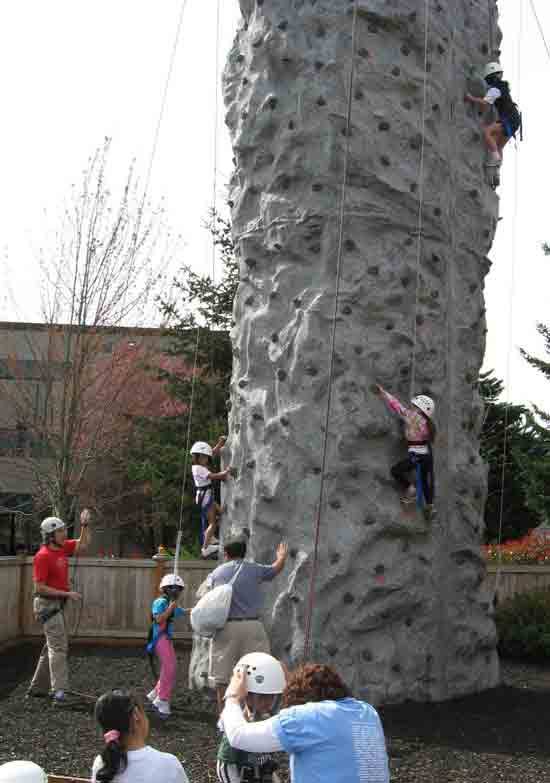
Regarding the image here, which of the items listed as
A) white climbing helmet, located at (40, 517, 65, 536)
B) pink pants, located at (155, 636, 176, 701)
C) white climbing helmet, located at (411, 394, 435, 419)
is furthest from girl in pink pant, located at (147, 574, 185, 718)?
white climbing helmet, located at (411, 394, 435, 419)

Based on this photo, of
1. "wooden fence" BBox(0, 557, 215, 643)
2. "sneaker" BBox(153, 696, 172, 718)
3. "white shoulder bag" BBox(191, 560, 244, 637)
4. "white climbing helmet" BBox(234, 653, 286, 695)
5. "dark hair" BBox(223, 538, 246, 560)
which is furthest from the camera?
"wooden fence" BBox(0, 557, 215, 643)

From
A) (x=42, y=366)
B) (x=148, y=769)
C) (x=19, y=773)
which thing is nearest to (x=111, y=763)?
(x=148, y=769)

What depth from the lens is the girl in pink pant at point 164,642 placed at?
30.5 feet

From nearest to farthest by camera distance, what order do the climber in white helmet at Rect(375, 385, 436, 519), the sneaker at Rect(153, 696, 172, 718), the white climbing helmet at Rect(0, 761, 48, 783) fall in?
the white climbing helmet at Rect(0, 761, 48, 783)
the sneaker at Rect(153, 696, 172, 718)
the climber in white helmet at Rect(375, 385, 436, 519)

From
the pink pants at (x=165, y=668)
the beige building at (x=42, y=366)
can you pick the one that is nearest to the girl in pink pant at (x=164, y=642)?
the pink pants at (x=165, y=668)

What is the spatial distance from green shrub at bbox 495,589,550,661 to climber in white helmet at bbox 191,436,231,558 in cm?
493

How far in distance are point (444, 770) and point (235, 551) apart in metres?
2.34

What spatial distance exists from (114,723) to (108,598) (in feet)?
38.8

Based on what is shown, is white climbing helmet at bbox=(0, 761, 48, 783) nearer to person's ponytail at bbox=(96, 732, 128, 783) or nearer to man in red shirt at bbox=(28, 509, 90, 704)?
person's ponytail at bbox=(96, 732, 128, 783)

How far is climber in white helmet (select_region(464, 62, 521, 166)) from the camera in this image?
448 inches

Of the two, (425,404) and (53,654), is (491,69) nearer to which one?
(425,404)

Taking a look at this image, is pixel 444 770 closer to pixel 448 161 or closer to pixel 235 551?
pixel 235 551

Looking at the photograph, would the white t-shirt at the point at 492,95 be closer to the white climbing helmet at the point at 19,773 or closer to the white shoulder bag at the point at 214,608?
the white shoulder bag at the point at 214,608

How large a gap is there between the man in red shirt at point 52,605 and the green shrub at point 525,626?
6.62 metres
